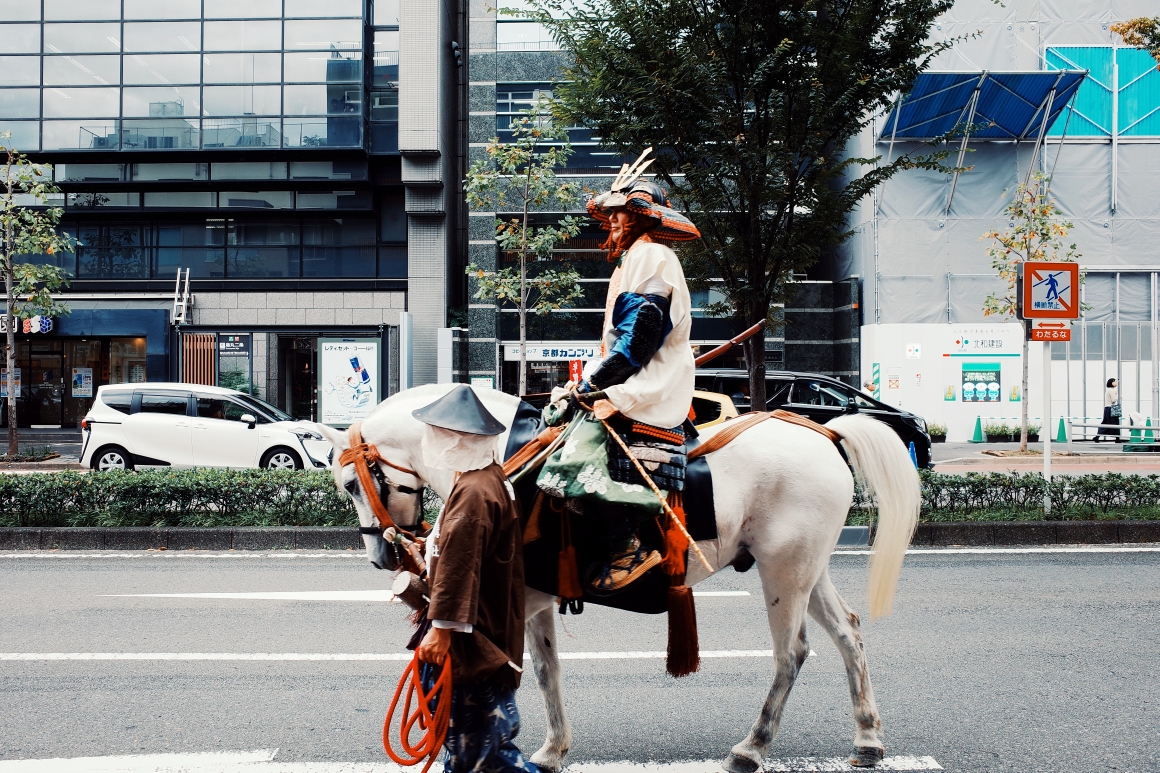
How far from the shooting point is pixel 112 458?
564 inches

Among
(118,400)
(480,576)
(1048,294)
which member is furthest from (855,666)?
(118,400)

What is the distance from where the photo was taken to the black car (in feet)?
49.2

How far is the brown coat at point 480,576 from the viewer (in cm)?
271

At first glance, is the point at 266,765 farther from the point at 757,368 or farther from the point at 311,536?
the point at 757,368

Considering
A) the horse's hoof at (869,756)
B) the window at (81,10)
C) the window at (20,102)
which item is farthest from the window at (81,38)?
the horse's hoof at (869,756)

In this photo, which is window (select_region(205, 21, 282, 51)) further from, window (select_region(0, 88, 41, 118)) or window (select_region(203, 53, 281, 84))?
window (select_region(0, 88, 41, 118))

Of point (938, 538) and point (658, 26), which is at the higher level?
point (658, 26)

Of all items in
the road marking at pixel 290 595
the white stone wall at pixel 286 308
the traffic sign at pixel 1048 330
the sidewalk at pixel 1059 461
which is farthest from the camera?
the white stone wall at pixel 286 308

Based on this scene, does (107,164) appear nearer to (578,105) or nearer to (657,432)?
(578,105)

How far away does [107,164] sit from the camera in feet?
82.7

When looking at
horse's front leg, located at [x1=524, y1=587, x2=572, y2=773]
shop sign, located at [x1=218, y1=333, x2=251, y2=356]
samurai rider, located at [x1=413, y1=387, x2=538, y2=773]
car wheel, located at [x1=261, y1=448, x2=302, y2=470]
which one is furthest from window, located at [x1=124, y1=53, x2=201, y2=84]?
samurai rider, located at [x1=413, y1=387, x2=538, y2=773]

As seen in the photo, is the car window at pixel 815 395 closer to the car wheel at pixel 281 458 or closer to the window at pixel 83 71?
the car wheel at pixel 281 458

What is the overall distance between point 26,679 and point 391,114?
2364cm

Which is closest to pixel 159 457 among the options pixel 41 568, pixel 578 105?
pixel 41 568
